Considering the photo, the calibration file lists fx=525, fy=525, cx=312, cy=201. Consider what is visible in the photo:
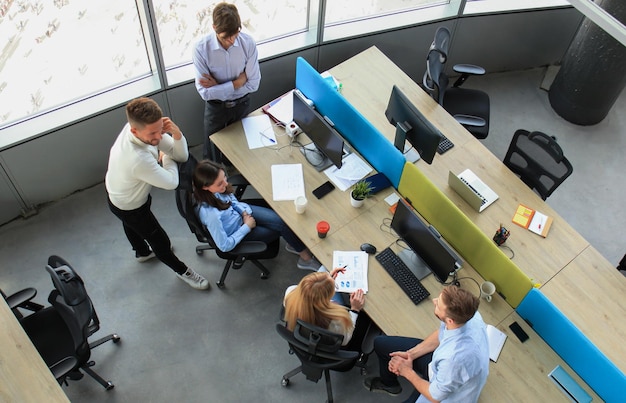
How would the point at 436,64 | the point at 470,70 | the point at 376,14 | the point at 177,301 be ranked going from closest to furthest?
the point at 177,301, the point at 436,64, the point at 470,70, the point at 376,14

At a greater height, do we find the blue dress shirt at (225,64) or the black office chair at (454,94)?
the blue dress shirt at (225,64)

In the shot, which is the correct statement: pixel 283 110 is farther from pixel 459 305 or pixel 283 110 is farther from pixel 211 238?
pixel 459 305

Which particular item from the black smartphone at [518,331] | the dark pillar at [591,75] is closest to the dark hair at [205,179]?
the black smartphone at [518,331]

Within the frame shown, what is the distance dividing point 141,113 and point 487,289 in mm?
2397

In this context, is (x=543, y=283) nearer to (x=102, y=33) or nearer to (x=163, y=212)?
(x=163, y=212)

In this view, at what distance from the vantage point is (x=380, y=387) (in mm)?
3713

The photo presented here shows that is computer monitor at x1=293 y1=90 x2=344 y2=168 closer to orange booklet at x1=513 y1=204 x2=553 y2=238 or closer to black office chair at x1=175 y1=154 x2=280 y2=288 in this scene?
black office chair at x1=175 y1=154 x2=280 y2=288

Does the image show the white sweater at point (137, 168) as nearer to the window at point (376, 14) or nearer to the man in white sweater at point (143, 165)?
the man in white sweater at point (143, 165)

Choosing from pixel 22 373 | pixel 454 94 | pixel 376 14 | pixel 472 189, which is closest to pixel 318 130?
pixel 472 189

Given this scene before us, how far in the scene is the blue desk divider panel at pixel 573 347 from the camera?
2924 mm

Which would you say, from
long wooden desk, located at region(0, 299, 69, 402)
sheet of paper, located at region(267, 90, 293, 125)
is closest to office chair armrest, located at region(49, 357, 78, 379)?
long wooden desk, located at region(0, 299, 69, 402)

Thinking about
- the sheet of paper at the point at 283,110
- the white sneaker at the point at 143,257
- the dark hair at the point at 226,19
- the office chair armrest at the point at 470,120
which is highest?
the dark hair at the point at 226,19

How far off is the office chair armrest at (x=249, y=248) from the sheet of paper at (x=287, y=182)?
0.36 metres

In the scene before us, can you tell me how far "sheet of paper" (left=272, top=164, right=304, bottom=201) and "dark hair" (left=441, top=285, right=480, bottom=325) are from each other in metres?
1.46
